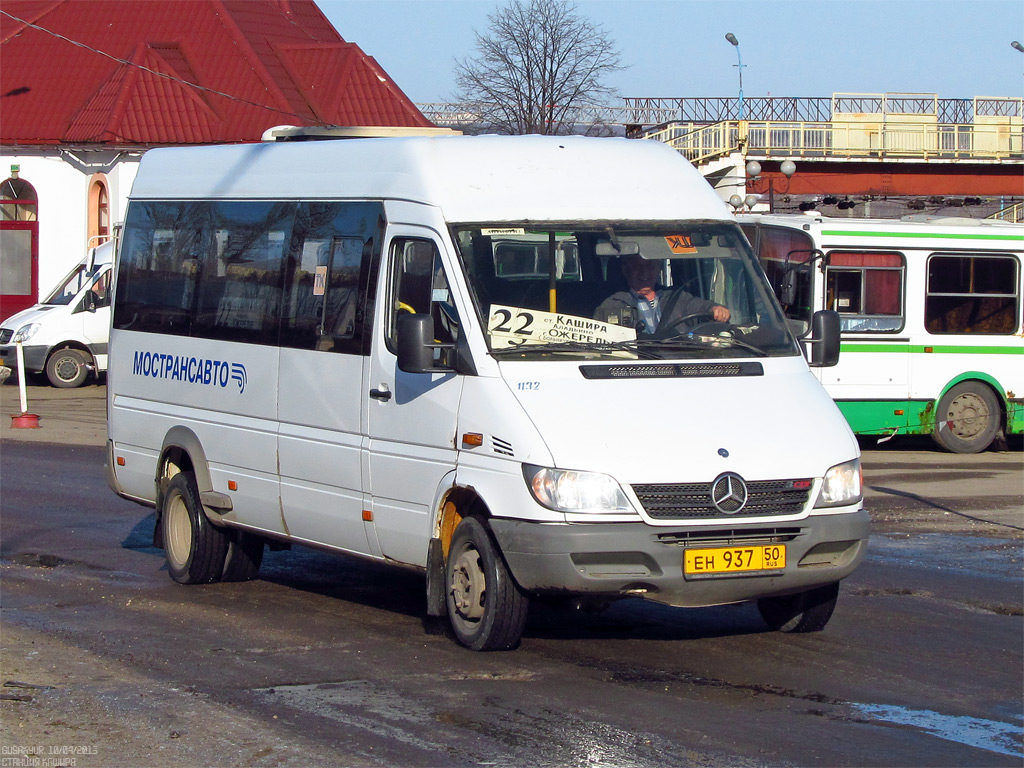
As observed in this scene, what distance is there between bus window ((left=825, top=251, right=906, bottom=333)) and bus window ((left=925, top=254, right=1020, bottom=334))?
0.47m

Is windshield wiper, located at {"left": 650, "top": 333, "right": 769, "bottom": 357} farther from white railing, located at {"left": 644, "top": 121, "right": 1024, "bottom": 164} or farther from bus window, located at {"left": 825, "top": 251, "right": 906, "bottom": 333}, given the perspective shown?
white railing, located at {"left": 644, "top": 121, "right": 1024, "bottom": 164}

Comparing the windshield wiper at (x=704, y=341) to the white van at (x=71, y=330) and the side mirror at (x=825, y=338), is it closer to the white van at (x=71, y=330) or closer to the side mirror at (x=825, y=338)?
the side mirror at (x=825, y=338)

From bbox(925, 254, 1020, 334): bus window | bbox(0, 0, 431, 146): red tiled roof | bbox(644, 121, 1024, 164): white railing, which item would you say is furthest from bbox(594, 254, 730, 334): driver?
bbox(644, 121, 1024, 164): white railing

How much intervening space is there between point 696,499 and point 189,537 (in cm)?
435

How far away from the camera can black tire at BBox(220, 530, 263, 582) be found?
33.0ft

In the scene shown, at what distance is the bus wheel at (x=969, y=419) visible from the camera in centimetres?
1894

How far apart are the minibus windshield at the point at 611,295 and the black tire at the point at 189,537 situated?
10.5ft

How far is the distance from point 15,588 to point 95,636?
176 centimetres

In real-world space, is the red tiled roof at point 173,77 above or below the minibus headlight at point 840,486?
above

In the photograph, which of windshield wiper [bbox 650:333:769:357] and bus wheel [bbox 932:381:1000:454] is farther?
bus wheel [bbox 932:381:1000:454]

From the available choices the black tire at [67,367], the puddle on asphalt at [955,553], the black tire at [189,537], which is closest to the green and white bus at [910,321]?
the puddle on asphalt at [955,553]

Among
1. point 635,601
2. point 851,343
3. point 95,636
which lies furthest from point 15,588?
point 851,343

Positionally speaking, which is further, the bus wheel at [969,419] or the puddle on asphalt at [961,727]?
the bus wheel at [969,419]

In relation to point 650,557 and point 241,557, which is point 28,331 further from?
point 650,557
